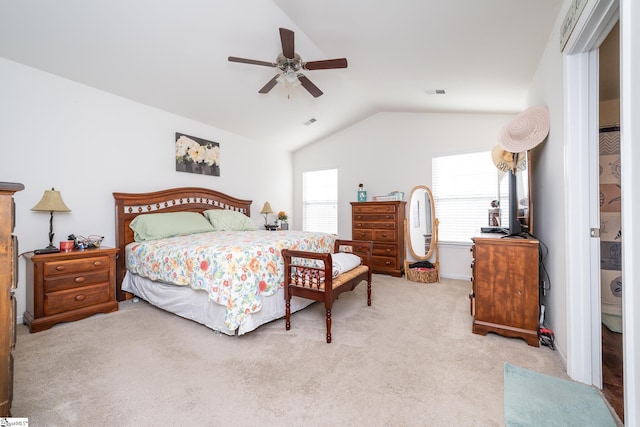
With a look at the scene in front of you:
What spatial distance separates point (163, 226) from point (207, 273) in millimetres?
1468

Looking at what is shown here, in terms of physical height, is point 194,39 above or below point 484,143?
above

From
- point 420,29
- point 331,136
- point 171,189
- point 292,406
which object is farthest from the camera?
point 331,136

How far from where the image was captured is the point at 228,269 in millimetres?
2332

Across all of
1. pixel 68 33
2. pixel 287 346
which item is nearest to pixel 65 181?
pixel 68 33

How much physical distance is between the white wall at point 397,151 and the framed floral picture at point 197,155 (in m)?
2.14

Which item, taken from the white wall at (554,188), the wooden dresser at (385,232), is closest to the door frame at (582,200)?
the white wall at (554,188)

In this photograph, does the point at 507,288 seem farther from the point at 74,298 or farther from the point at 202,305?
the point at 74,298

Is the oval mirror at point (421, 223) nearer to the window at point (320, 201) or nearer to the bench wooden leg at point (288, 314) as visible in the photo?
the window at point (320, 201)

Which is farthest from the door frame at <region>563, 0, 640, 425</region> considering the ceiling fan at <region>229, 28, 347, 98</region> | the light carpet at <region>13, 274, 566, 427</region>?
the ceiling fan at <region>229, 28, 347, 98</region>

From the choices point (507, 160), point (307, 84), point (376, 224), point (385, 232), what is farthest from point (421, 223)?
point (307, 84)

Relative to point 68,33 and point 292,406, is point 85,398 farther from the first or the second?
point 68,33

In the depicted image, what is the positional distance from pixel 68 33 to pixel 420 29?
324cm

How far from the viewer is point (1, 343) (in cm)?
107

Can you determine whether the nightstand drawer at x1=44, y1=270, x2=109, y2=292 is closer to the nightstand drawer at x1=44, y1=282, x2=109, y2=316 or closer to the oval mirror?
the nightstand drawer at x1=44, y1=282, x2=109, y2=316
